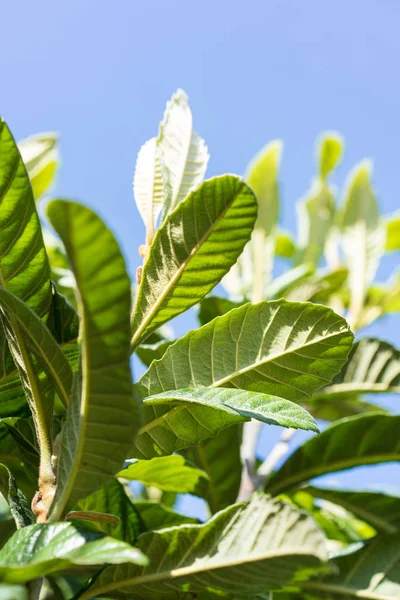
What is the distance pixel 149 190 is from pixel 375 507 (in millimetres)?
878

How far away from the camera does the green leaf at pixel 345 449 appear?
4.72ft

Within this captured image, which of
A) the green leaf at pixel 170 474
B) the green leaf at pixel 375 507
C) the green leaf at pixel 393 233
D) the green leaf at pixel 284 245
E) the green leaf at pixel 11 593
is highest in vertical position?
the green leaf at pixel 393 233

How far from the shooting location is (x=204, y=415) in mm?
944

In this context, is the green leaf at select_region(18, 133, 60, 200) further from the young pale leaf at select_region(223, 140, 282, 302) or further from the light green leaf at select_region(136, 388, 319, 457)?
the light green leaf at select_region(136, 388, 319, 457)

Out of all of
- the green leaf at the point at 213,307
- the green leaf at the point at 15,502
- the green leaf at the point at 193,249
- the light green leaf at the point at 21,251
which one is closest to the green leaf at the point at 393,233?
the green leaf at the point at 213,307

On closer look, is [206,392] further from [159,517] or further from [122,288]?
[159,517]

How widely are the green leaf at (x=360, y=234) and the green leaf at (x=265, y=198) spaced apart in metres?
0.32

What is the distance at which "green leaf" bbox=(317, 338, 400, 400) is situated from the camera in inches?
71.3

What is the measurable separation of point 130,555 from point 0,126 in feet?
1.81

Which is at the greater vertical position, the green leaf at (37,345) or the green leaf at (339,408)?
the green leaf at (37,345)

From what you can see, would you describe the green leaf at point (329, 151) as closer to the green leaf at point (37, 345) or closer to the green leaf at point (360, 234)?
the green leaf at point (360, 234)

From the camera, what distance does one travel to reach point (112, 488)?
124cm

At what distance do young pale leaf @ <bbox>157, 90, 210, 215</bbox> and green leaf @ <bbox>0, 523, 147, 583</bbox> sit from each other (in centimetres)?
58

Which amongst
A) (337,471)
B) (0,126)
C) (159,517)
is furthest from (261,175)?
(0,126)
